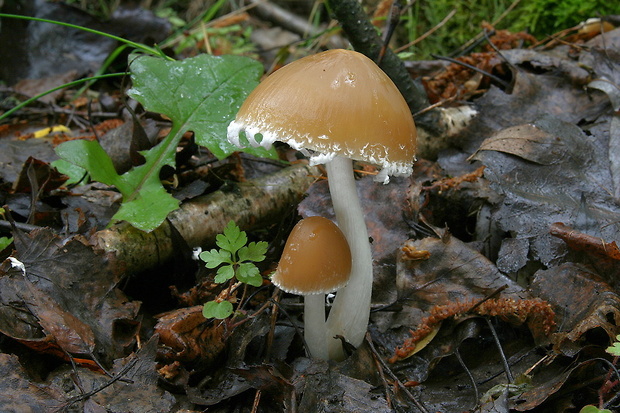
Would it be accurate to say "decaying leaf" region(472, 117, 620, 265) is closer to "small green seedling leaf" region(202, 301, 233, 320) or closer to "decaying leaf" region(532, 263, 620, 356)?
"decaying leaf" region(532, 263, 620, 356)

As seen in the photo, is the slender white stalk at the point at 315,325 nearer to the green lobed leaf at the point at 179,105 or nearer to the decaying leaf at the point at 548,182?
the green lobed leaf at the point at 179,105

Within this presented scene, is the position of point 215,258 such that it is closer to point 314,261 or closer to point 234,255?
point 234,255

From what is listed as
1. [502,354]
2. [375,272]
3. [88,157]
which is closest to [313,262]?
[375,272]

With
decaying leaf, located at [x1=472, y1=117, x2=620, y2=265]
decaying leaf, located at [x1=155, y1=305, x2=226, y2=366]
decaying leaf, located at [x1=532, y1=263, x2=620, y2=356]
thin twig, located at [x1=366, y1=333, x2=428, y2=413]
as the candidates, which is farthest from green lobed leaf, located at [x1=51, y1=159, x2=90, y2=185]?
decaying leaf, located at [x1=532, y1=263, x2=620, y2=356]

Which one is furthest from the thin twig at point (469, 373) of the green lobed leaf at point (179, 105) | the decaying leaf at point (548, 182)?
the green lobed leaf at point (179, 105)

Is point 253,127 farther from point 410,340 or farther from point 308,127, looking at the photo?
point 410,340
